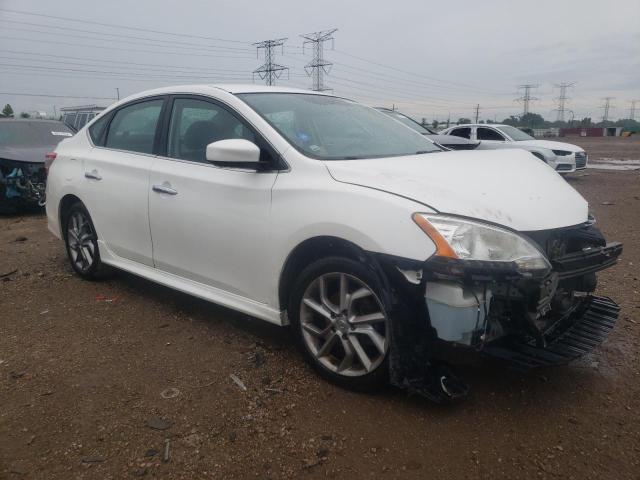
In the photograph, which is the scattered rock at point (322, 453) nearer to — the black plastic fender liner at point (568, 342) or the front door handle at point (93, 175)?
the black plastic fender liner at point (568, 342)

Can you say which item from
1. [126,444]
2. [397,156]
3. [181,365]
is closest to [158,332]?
[181,365]

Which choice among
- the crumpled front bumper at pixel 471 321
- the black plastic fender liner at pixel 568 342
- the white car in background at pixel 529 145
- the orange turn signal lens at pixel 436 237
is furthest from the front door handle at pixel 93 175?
the white car in background at pixel 529 145

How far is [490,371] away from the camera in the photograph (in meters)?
3.12

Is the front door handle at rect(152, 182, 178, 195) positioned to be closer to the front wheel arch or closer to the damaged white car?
the damaged white car

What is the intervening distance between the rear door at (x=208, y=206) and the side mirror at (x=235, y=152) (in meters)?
0.15

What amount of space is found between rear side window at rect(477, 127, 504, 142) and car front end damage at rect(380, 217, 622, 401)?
39.6ft

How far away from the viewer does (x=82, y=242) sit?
4770mm

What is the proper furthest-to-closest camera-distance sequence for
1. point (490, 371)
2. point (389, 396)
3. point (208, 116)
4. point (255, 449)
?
1. point (208, 116)
2. point (490, 371)
3. point (389, 396)
4. point (255, 449)

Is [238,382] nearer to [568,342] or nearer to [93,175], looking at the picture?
[568,342]

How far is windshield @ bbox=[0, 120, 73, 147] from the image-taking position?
8719 millimetres

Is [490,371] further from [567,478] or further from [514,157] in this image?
[514,157]

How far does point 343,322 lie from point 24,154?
7.34 metres

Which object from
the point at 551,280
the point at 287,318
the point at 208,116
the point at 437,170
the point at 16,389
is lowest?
the point at 16,389

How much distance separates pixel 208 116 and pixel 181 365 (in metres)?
1.64
